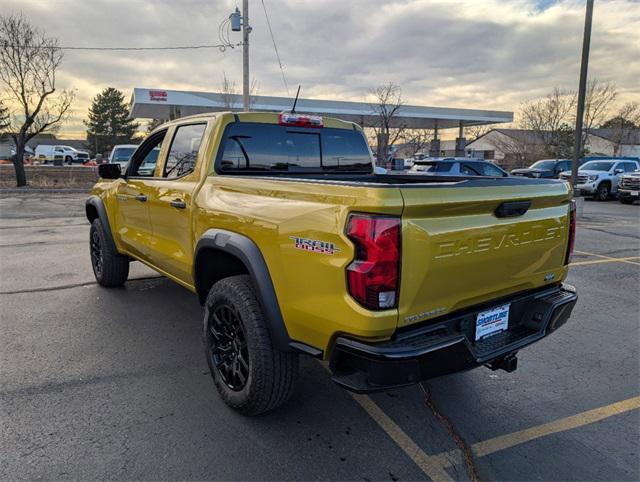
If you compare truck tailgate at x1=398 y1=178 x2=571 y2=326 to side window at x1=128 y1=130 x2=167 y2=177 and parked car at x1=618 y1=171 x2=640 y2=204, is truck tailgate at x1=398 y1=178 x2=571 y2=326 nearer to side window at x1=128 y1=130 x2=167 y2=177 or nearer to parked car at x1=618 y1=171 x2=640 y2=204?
side window at x1=128 y1=130 x2=167 y2=177

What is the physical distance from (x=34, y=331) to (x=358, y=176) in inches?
132

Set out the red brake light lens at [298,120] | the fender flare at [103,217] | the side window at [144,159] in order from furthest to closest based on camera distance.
Answer: the fender flare at [103,217], the side window at [144,159], the red brake light lens at [298,120]

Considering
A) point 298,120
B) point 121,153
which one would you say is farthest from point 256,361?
point 121,153

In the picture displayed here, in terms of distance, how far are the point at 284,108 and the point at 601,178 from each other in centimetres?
1741

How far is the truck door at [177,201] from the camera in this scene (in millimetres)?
3668

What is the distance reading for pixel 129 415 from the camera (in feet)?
9.94

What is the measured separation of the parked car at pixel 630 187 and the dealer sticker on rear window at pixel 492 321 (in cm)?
1941

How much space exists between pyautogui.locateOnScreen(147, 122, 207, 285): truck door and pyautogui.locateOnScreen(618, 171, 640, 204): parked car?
1980 cm

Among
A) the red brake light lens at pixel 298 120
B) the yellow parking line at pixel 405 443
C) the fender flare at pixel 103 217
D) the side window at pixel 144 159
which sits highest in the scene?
the red brake light lens at pixel 298 120

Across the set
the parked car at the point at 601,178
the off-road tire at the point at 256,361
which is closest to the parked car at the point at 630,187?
the parked car at the point at 601,178

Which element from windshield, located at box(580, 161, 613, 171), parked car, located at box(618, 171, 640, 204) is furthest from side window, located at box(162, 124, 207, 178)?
windshield, located at box(580, 161, 613, 171)

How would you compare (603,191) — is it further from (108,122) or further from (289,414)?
(108,122)

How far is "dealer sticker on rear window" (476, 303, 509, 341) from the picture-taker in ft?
8.77

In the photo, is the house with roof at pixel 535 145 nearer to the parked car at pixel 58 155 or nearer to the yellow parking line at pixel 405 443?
the parked car at pixel 58 155
